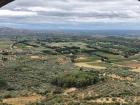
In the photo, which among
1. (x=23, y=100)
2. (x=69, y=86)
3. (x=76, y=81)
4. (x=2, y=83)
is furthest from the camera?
(x=69, y=86)

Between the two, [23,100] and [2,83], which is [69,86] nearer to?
[2,83]

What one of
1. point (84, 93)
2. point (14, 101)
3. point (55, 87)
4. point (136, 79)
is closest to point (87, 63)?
point (136, 79)

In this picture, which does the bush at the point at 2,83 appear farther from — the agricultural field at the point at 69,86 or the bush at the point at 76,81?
the bush at the point at 76,81

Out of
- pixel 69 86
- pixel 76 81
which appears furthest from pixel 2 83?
pixel 76 81

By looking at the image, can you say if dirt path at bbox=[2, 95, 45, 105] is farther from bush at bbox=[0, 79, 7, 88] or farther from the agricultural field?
bush at bbox=[0, 79, 7, 88]

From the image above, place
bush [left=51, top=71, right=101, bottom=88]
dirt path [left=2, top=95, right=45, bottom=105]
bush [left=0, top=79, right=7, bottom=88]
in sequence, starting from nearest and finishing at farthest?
dirt path [left=2, top=95, right=45, bottom=105], bush [left=0, top=79, right=7, bottom=88], bush [left=51, top=71, right=101, bottom=88]

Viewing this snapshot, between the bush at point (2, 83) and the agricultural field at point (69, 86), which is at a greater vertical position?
the bush at point (2, 83)

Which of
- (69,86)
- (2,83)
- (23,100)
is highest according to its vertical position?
(2,83)

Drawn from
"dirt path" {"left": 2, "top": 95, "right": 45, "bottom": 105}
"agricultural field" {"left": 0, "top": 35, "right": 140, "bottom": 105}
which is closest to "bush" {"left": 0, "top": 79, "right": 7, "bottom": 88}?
"agricultural field" {"left": 0, "top": 35, "right": 140, "bottom": 105}

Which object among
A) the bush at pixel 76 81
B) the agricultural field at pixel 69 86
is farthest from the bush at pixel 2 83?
the bush at pixel 76 81

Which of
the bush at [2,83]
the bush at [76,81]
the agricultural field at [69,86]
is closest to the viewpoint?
the agricultural field at [69,86]

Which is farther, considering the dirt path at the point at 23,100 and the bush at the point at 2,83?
the bush at the point at 2,83

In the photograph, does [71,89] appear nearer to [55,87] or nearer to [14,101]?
[55,87]
